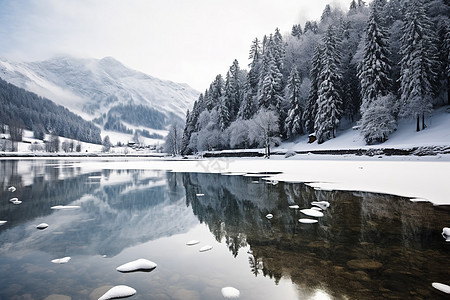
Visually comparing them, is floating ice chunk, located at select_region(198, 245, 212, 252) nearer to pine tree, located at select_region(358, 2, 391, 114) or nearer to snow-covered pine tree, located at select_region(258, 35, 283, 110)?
pine tree, located at select_region(358, 2, 391, 114)

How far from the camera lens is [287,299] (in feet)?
10.4

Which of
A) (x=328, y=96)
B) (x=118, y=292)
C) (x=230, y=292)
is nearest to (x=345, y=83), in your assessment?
(x=328, y=96)

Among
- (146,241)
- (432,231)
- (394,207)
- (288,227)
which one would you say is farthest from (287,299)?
(394,207)

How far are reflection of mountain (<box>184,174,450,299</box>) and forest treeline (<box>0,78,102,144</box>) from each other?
552 ft

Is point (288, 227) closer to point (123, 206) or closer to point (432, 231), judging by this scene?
point (432, 231)

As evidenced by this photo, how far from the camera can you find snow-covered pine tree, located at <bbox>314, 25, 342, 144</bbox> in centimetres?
4219

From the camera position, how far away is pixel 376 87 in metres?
37.3

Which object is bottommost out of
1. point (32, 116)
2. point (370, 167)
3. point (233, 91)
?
point (370, 167)

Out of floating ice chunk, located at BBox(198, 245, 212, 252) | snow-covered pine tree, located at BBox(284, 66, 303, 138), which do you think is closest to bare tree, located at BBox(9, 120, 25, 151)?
snow-covered pine tree, located at BBox(284, 66, 303, 138)

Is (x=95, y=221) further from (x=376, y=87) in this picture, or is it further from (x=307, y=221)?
(x=376, y=87)

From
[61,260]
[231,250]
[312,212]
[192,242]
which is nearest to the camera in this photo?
[61,260]

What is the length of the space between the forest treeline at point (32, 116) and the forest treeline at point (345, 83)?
443ft

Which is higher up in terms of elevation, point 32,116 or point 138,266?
point 32,116

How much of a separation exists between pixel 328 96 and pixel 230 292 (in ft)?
148
